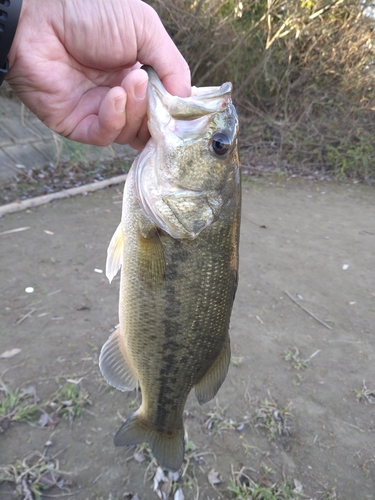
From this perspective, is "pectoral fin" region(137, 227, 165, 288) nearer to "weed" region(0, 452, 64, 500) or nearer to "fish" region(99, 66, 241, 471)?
"fish" region(99, 66, 241, 471)

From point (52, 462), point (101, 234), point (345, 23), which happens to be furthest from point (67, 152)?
point (345, 23)

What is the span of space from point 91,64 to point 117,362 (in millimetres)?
1292

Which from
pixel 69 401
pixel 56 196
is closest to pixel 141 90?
pixel 69 401

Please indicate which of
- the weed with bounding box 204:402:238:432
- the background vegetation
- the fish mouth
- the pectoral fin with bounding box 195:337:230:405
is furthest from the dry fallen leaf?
the background vegetation

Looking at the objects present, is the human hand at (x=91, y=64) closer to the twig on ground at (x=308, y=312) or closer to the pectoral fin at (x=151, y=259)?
the pectoral fin at (x=151, y=259)

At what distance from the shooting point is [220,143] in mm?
1503

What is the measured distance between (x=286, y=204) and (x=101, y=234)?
3563 mm

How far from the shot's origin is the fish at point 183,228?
4.86 ft

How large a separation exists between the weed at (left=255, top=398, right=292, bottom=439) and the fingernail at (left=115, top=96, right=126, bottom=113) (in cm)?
218

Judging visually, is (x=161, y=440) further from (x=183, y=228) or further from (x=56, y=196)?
(x=56, y=196)

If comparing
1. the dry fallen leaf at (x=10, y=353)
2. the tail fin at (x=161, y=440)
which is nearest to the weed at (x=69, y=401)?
the dry fallen leaf at (x=10, y=353)

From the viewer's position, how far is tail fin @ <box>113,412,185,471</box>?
1766 millimetres

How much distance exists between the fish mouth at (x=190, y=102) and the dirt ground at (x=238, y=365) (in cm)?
197

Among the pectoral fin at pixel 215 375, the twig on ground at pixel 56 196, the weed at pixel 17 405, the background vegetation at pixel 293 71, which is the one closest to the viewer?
the pectoral fin at pixel 215 375
